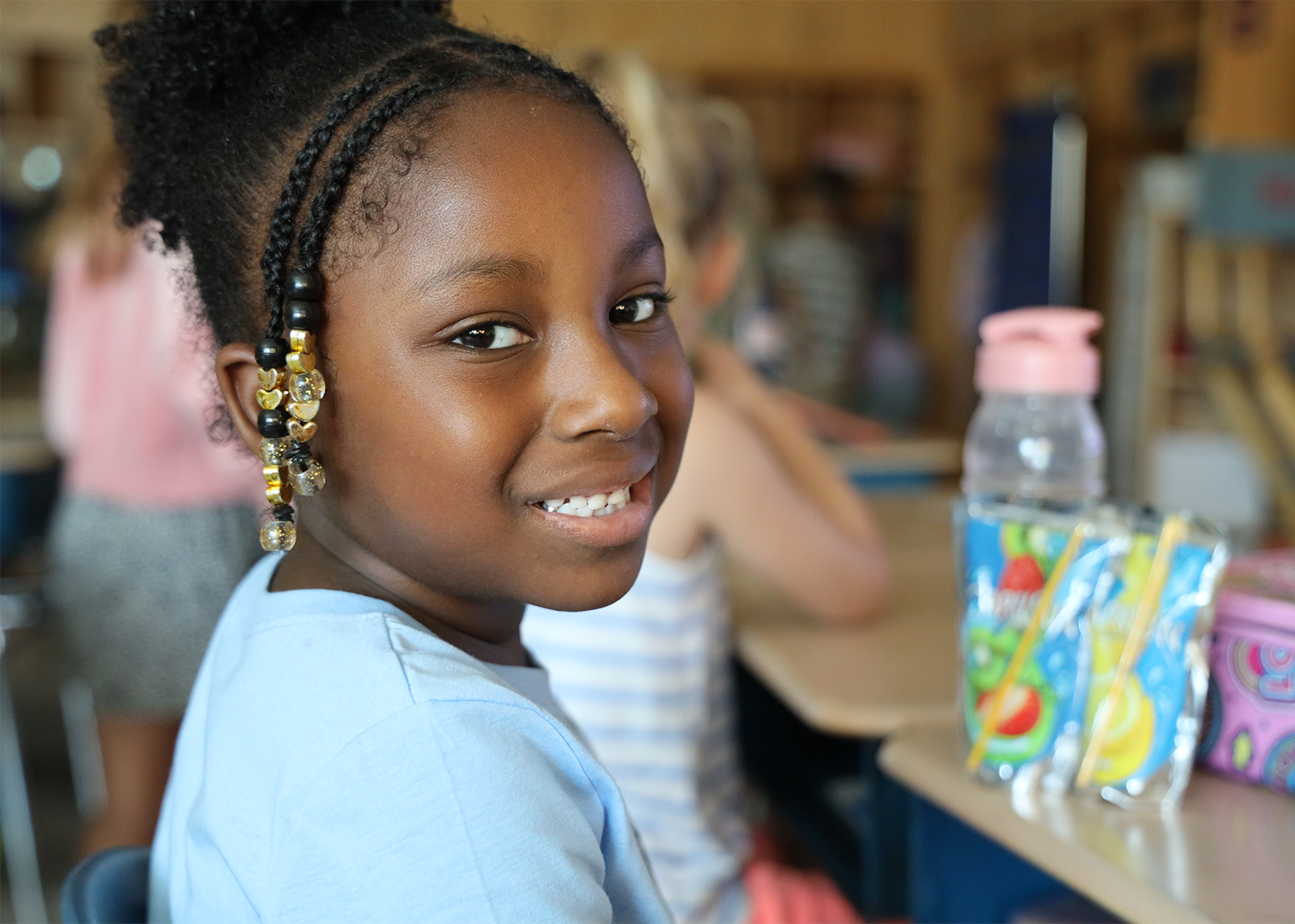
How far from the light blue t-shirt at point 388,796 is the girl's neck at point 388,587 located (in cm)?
3

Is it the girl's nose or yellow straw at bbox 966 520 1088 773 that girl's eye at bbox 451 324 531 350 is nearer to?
the girl's nose

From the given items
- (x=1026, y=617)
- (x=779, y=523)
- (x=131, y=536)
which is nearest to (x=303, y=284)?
(x=1026, y=617)

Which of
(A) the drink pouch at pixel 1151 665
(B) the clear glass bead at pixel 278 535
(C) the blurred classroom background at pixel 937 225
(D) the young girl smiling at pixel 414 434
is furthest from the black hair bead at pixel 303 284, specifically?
(A) the drink pouch at pixel 1151 665

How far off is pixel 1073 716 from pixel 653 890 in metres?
0.36

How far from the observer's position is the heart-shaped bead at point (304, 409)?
0.57 meters

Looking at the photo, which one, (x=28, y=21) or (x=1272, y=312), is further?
(x=28, y=21)

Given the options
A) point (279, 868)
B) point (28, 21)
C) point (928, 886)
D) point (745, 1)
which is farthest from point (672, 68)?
point (279, 868)

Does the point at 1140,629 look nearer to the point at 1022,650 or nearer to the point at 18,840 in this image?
the point at 1022,650

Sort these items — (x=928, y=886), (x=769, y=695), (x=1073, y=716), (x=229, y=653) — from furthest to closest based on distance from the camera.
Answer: (x=769, y=695), (x=928, y=886), (x=1073, y=716), (x=229, y=653)

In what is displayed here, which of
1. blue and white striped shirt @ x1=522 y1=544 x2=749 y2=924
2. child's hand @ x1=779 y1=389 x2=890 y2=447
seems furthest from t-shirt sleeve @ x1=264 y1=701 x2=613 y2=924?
child's hand @ x1=779 y1=389 x2=890 y2=447

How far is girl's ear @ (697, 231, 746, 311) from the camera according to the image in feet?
4.83

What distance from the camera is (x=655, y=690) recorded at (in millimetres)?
1124

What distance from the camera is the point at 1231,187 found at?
3.18 meters

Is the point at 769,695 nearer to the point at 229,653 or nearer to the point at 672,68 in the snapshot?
the point at 229,653
